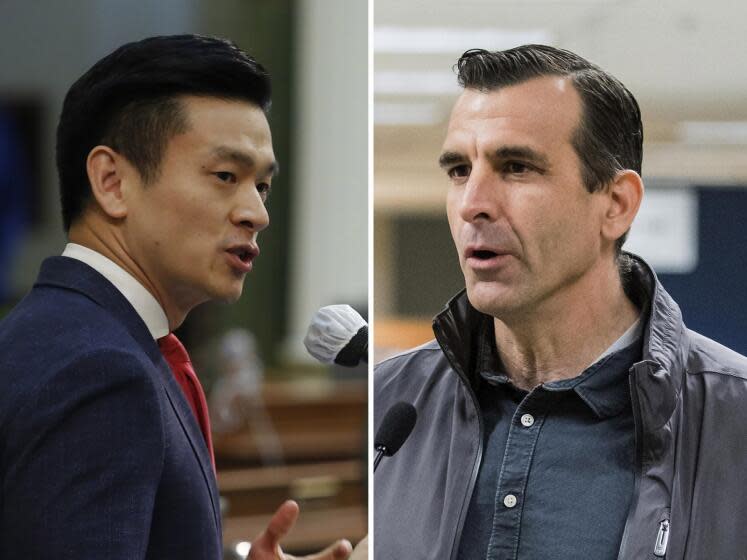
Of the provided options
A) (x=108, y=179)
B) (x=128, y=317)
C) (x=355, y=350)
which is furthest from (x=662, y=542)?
(x=108, y=179)

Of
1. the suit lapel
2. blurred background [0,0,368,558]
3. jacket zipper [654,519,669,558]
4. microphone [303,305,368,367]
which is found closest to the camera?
the suit lapel

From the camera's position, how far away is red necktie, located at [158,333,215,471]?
4.50 feet

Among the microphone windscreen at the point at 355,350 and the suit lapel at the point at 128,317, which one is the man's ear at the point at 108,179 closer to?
the suit lapel at the point at 128,317

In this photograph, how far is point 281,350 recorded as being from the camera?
17.8ft

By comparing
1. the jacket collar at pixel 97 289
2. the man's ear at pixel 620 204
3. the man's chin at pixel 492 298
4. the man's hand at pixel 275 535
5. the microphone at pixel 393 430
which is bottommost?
the man's hand at pixel 275 535

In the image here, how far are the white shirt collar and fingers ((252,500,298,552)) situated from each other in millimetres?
338

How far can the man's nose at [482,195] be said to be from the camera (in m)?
1.57

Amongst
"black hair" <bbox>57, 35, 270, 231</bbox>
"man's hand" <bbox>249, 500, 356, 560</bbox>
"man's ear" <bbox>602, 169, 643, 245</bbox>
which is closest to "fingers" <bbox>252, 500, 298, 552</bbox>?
"man's hand" <bbox>249, 500, 356, 560</bbox>

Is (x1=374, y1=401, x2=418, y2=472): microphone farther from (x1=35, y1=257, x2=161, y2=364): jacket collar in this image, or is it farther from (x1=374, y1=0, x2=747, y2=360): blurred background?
(x1=35, y1=257, x2=161, y2=364): jacket collar

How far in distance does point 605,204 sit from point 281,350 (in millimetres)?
3967

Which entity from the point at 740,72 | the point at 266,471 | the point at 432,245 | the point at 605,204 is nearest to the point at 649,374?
the point at 605,204

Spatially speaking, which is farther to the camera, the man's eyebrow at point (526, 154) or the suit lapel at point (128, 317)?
the man's eyebrow at point (526, 154)

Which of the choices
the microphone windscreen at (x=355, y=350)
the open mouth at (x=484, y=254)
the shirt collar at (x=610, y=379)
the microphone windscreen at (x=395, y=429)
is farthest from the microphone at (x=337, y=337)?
the shirt collar at (x=610, y=379)

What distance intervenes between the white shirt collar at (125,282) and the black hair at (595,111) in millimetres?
626
